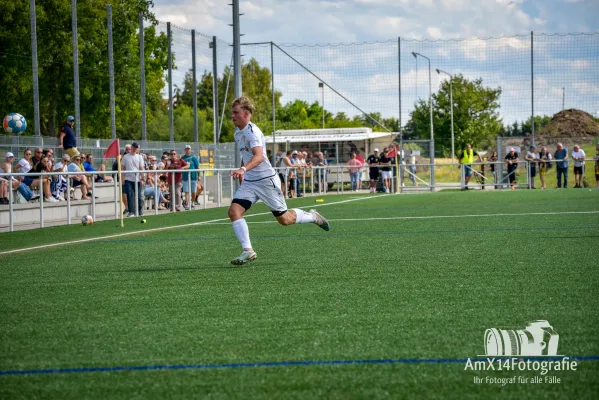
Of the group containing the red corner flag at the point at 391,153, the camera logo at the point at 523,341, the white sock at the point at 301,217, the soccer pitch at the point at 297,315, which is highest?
the red corner flag at the point at 391,153

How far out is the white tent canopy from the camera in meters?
44.0

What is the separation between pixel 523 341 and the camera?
4.68 meters

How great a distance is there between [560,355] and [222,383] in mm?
1860

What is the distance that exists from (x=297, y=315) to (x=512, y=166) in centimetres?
3011

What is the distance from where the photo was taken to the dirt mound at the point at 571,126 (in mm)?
38062

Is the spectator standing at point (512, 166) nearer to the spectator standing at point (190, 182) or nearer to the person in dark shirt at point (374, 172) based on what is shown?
the person in dark shirt at point (374, 172)

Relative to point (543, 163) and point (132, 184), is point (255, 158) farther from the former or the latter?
point (543, 163)

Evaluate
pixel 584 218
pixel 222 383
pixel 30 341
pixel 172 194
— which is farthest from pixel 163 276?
pixel 172 194

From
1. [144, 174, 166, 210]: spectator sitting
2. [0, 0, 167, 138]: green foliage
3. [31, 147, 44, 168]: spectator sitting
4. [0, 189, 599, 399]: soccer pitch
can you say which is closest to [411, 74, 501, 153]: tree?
[0, 0, 167, 138]: green foliage

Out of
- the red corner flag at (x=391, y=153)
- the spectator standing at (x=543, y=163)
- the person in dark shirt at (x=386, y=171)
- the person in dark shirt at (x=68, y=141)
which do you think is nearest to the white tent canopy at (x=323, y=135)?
the red corner flag at (x=391, y=153)

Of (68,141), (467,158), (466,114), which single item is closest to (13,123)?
(68,141)

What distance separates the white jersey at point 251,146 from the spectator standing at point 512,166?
25.3 meters

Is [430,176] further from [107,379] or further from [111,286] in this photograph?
[107,379]

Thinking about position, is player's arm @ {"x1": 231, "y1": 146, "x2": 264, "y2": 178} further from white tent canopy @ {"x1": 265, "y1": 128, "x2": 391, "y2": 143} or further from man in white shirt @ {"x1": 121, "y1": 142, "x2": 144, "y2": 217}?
white tent canopy @ {"x1": 265, "y1": 128, "x2": 391, "y2": 143}
